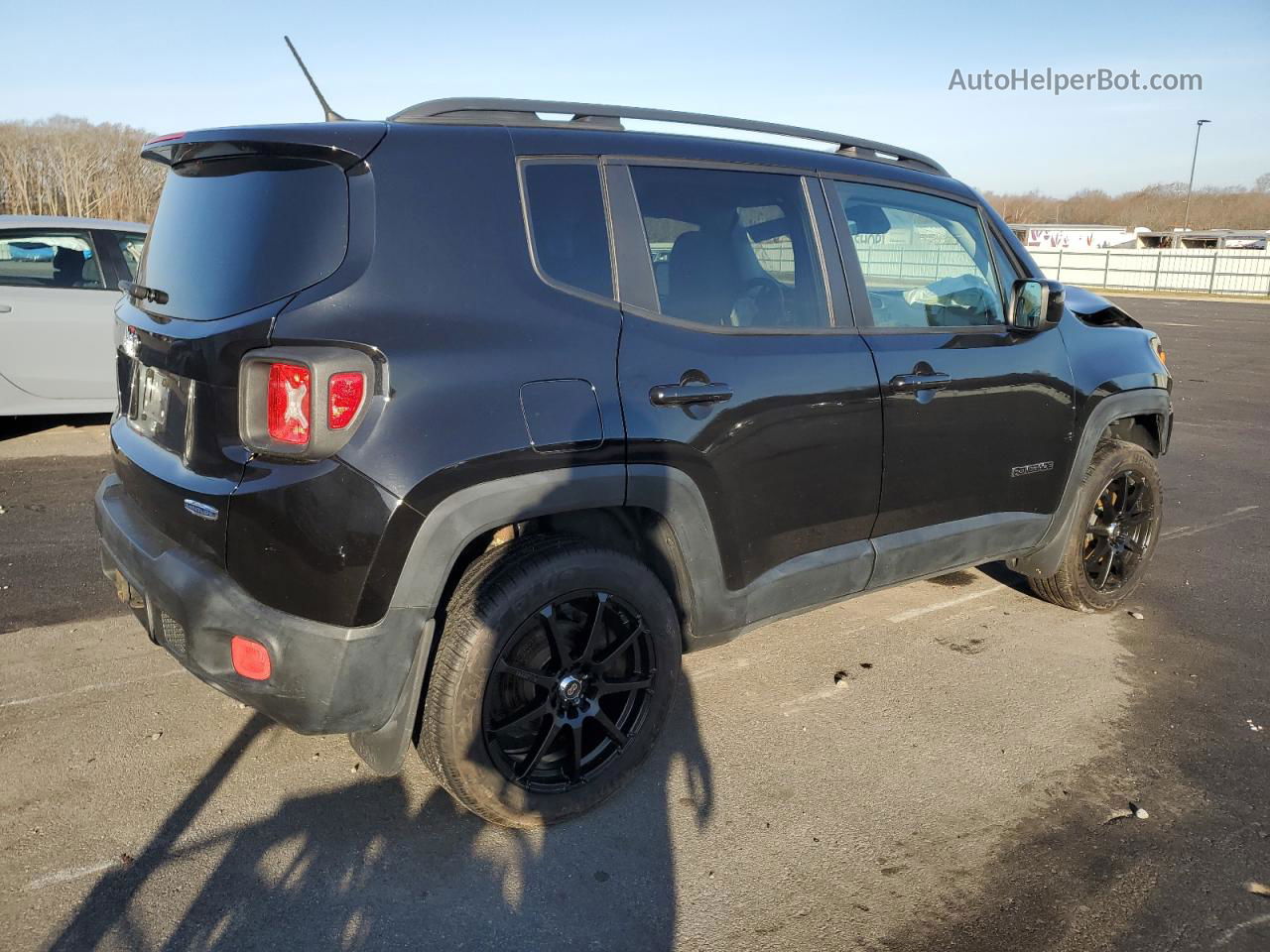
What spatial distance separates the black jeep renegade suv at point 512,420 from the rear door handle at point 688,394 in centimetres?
1

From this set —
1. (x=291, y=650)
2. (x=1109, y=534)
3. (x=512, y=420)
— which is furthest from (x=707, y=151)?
(x=1109, y=534)

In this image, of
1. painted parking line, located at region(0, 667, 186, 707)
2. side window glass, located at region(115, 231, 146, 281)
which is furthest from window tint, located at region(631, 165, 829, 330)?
side window glass, located at region(115, 231, 146, 281)

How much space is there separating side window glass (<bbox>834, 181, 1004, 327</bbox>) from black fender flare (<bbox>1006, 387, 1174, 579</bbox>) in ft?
2.55

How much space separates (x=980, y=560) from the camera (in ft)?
13.8

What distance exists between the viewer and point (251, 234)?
8.56ft

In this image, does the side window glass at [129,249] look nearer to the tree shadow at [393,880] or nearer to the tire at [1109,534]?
the tree shadow at [393,880]

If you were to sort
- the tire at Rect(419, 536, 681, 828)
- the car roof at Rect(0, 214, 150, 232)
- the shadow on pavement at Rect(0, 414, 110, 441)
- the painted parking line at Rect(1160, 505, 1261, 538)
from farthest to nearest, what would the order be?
the shadow on pavement at Rect(0, 414, 110, 441), the car roof at Rect(0, 214, 150, 232), the painted parking line at Rect(1160, 505, 1261, 538), the tire at Rect(419, 536, 681, 828)

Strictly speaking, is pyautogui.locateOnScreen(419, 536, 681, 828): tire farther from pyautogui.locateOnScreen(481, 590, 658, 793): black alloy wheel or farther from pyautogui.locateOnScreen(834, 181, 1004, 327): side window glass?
pyautogui.locateOnScreen(834, 181, 1004, 327): side window glass

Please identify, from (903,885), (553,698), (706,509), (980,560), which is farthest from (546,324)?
(980,560)

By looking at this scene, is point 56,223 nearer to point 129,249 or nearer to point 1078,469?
point 129,249

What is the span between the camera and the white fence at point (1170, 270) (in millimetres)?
39031

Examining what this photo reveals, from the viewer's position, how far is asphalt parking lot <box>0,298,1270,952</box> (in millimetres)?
2545

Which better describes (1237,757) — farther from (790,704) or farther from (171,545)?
(171,545)

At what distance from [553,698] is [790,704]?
1270 millimetres
